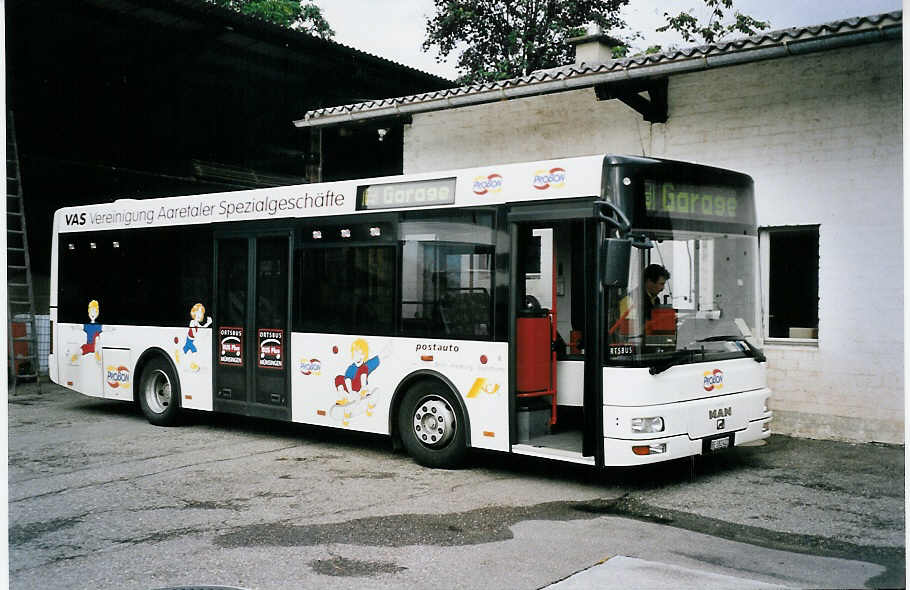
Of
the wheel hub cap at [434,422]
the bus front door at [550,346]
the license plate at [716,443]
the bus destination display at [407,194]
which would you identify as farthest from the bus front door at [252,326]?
the license plate at [716,443]

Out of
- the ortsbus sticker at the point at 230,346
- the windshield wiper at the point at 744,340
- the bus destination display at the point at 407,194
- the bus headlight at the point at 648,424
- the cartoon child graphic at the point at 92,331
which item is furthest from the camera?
the cartoon child graphic at the point at 92,331

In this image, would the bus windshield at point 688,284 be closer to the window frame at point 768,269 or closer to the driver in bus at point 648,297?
the driver in bus at point 648,297

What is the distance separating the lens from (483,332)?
8.35 meters

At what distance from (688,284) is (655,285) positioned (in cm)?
41

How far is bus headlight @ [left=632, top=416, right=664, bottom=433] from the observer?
24.3 feet

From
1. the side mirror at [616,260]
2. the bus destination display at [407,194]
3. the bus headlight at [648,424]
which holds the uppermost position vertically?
the bus destination display at [407,194]

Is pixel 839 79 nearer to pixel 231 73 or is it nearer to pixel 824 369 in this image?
pixel 824 369

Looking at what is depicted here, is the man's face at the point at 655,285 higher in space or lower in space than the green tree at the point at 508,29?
lower

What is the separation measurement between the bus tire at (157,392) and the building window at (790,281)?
7237mm

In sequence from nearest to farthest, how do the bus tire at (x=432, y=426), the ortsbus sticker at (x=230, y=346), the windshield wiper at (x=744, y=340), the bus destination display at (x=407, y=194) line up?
the windshield wiper at (x=744, y=340)
the bus tire at (x=432, y=426)
the bus destination display at (x=407, y=194)
the ortsbus sticker at (x=230, y=346)

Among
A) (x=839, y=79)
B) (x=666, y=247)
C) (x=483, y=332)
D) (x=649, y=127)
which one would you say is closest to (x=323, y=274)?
(x=483, y=332)

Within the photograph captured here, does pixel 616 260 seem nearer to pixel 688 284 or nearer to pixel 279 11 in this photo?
pixel 688 284

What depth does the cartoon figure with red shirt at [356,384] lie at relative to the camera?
9.27 meters

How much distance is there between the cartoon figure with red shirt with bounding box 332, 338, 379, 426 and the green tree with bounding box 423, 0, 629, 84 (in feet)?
10.4
